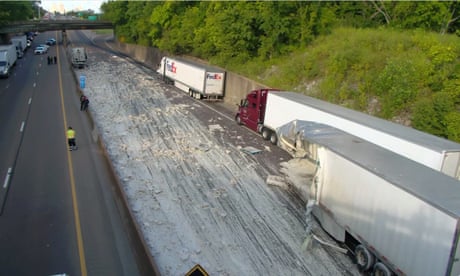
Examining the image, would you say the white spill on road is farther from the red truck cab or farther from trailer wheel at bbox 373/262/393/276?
the red truck cab

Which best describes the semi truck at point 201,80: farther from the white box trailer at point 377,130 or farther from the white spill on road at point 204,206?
the white box trailer at point 377,130

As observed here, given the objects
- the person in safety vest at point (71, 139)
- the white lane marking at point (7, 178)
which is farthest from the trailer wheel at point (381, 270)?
the person in safety vest at point (71, 139)

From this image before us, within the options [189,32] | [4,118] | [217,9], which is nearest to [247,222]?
[4,118]

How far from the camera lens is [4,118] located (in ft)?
87.7

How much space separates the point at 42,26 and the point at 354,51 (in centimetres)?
8100

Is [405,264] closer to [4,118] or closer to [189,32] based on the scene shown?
[4,118]

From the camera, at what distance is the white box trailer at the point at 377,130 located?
13523 millimetres

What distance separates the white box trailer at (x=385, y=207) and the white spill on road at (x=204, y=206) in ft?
4.06

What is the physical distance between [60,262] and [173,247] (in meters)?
3.25

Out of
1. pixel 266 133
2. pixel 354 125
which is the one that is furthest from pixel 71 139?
pixel 354 125

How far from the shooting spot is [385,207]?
10.3m

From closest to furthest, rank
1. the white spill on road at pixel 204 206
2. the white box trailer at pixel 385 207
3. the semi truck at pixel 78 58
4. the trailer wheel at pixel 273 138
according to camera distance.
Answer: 1. the white box trailer at pixel 385 207
2. the white spill on road at pixel 204 206
3. the trailer wheel at pixel 273 138
4. the semi truck at pixel 78 58

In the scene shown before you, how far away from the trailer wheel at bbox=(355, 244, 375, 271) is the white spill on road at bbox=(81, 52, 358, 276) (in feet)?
1.08

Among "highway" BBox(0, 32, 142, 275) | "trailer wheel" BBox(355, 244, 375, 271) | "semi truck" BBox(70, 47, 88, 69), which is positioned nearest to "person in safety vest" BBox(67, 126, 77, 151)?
"highway" BBox(0, 32, 142, 275)
